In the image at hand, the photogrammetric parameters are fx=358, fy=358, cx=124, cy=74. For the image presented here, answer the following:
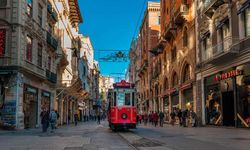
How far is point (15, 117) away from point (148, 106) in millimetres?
45500

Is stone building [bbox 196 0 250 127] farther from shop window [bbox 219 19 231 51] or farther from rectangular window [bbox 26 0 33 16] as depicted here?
rectangular window [bbox 26 0 33 16]

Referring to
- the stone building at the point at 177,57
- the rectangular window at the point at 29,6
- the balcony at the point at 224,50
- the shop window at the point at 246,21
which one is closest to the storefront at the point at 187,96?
the stone building at the point at 177,57

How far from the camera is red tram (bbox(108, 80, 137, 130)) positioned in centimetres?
2519

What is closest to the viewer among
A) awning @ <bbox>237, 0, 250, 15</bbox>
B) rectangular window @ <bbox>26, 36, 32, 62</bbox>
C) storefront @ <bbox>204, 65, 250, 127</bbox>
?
awning @ <bbox>237, 0, 250, 15</bbox>

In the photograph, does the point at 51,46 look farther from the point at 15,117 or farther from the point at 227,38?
the point at 227,38

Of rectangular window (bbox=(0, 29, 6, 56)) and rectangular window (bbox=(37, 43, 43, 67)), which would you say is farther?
rectangular window (bbox=(37, 43, 43, 67))

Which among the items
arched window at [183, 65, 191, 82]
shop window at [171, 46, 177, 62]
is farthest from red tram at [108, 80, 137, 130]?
shop window at [171, 46, 177, 62]

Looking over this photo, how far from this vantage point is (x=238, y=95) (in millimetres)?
24797

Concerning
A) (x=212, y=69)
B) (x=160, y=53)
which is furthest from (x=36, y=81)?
(x=160, y=53)

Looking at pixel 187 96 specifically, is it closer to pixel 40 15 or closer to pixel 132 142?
pixel 40 15

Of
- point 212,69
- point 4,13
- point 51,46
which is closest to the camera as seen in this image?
point 4,13

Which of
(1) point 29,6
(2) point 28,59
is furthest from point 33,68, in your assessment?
(1) point 29,6

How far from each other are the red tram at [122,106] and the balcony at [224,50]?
264 inches

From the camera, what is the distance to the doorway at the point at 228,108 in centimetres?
2662
